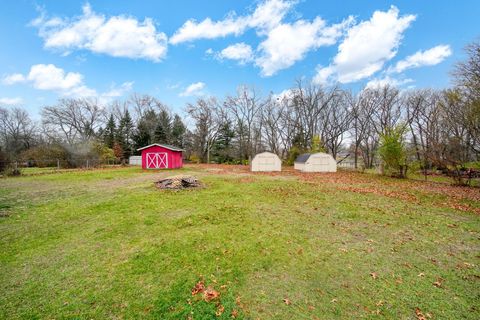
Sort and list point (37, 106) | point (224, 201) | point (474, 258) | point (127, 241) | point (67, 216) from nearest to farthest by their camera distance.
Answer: point (474, 258) < point (127, 241) < point (67, 216) < point (224, 201) < point (37, 106)

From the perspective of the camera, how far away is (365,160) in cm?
3791

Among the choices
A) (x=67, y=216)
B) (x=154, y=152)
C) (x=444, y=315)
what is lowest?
(x=444, y=315)

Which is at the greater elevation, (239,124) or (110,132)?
(239,124)

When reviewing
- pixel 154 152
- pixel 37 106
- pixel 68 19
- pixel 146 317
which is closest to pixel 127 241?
pixel 146 317

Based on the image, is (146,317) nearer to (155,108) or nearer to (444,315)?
(444,315)

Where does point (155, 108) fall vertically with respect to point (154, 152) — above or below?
above

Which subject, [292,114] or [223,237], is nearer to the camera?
[223,237]

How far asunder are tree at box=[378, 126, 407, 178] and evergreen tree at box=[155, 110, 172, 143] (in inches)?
1410

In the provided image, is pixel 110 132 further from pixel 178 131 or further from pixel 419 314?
pixel 419 314

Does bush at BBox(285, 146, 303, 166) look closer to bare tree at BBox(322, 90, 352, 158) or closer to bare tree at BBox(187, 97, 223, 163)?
bare tree at BBox(322, 90, 352, 158)

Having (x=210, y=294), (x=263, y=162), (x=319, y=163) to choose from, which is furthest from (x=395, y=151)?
(x=210, y=294)

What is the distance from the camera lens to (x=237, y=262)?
4320 millimetres

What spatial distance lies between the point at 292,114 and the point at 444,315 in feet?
124

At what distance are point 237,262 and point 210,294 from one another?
105 cm
